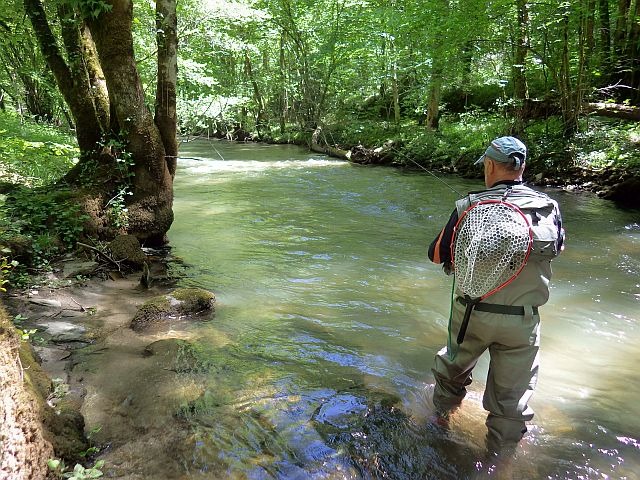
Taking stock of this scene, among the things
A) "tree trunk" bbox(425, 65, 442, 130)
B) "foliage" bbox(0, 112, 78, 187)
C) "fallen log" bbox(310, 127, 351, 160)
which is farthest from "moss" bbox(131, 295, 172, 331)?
"tree trunk" bbox(425, 65, 442, 130)

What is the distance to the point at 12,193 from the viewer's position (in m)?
7.04

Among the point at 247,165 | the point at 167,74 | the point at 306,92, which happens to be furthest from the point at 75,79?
the point at 306,92

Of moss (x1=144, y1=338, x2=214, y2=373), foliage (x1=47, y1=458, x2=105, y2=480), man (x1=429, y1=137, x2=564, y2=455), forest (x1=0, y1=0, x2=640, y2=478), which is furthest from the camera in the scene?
forest (x1=0, y1=0, x2=640, y2=478)

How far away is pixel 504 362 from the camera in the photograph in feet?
10.1

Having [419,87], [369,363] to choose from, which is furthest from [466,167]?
[369,363]

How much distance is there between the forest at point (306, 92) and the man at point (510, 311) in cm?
460

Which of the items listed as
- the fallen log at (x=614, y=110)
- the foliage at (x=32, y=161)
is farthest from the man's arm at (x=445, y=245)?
the fallen log at (x=614, y=110)

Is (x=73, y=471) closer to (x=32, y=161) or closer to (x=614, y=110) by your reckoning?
(x=32, y=161)

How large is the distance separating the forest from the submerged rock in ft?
4.97

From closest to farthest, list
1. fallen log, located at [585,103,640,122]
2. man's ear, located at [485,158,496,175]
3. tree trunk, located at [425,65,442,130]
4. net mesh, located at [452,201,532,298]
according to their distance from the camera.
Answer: net mesh, located at [452,201,532,298] → man's ear, located at [485,158,496,175] → fallen log, located at [585,103,640,122] → tree trunk, located at [425,65,442,130]

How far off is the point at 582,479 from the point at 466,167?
14489 millimetres

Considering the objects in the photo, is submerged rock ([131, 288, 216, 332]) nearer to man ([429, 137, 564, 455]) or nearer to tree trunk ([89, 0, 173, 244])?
tree trunk ([89, 0, 173, 244])

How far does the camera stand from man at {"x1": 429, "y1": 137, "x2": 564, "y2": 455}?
2.96m

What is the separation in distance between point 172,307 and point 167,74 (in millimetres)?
4787
